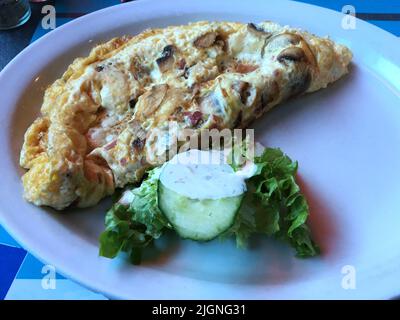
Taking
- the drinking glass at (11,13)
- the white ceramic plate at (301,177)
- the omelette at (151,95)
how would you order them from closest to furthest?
the white ceramic plate at (301,177) < the omelette at (151,95) < the drinking glass at (11,13)

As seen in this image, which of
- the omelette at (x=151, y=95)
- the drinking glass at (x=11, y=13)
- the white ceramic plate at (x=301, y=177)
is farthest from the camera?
the drinking glass at (x=11, y=13)

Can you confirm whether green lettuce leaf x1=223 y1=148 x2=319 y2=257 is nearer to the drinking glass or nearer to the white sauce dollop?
the white sauce dollop

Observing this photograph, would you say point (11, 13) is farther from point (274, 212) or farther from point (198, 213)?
point (274, 212)

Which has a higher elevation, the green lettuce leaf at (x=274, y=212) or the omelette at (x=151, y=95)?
the omelette at (x=151, y=95)

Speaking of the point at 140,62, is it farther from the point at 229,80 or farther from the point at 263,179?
the point at 263,179

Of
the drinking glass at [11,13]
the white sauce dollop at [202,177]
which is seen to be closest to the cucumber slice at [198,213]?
the white sauce dollop at [202,177]

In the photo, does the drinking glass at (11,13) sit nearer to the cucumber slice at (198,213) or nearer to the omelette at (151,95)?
the omelette at (151,95)
